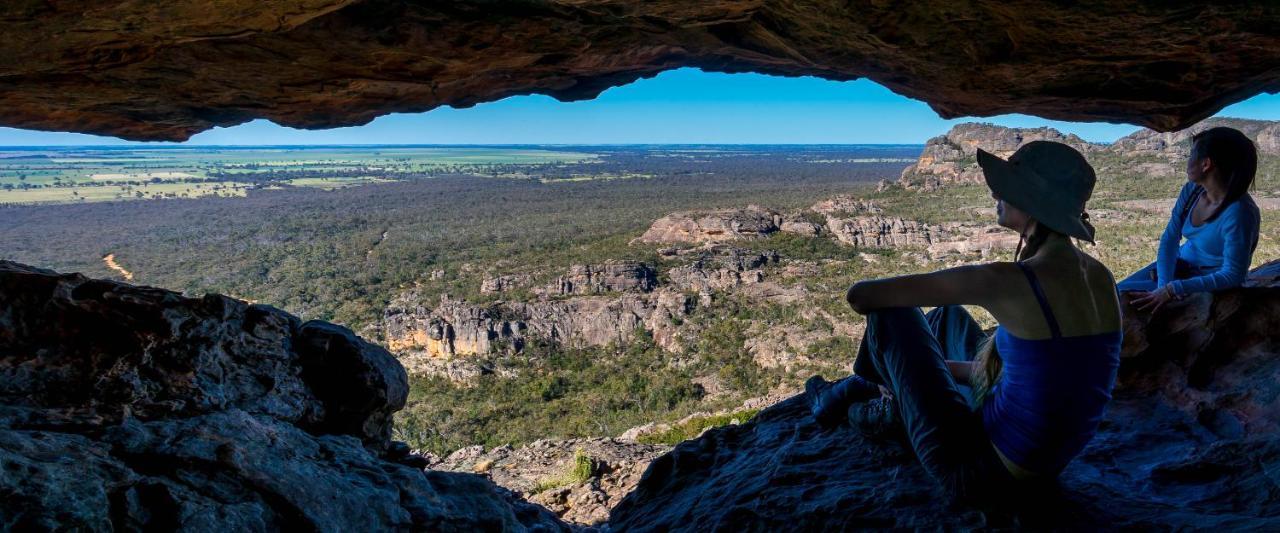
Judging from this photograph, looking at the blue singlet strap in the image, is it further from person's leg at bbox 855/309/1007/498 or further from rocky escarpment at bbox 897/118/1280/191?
rocky escarpment at bbox 897/118/1280/191

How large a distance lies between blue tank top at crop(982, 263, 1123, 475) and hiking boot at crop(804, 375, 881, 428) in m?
1.15

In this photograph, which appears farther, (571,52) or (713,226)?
(713,226)

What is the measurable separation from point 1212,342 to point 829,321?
4277 cm

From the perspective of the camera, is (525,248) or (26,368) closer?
(26,368)

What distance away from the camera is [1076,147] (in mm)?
70875

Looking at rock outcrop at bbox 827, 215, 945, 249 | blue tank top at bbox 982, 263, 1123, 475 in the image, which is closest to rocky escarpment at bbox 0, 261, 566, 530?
blue tank top at bbox 982, 263, 1123, 475

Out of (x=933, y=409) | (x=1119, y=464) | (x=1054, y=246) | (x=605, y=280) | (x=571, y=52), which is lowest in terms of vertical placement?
(x=605, y=280)

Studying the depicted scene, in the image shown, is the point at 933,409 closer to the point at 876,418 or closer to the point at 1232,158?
the point at 876,418

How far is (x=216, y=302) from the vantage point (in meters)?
4.61

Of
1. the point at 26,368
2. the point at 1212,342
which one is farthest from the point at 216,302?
the point at 1212,342

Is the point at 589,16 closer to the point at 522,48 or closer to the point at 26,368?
the point at 522,48

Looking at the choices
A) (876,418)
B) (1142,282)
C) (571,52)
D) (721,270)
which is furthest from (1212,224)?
(721,270)

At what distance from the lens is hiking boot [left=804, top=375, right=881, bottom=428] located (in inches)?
160

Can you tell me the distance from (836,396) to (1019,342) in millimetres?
1769
